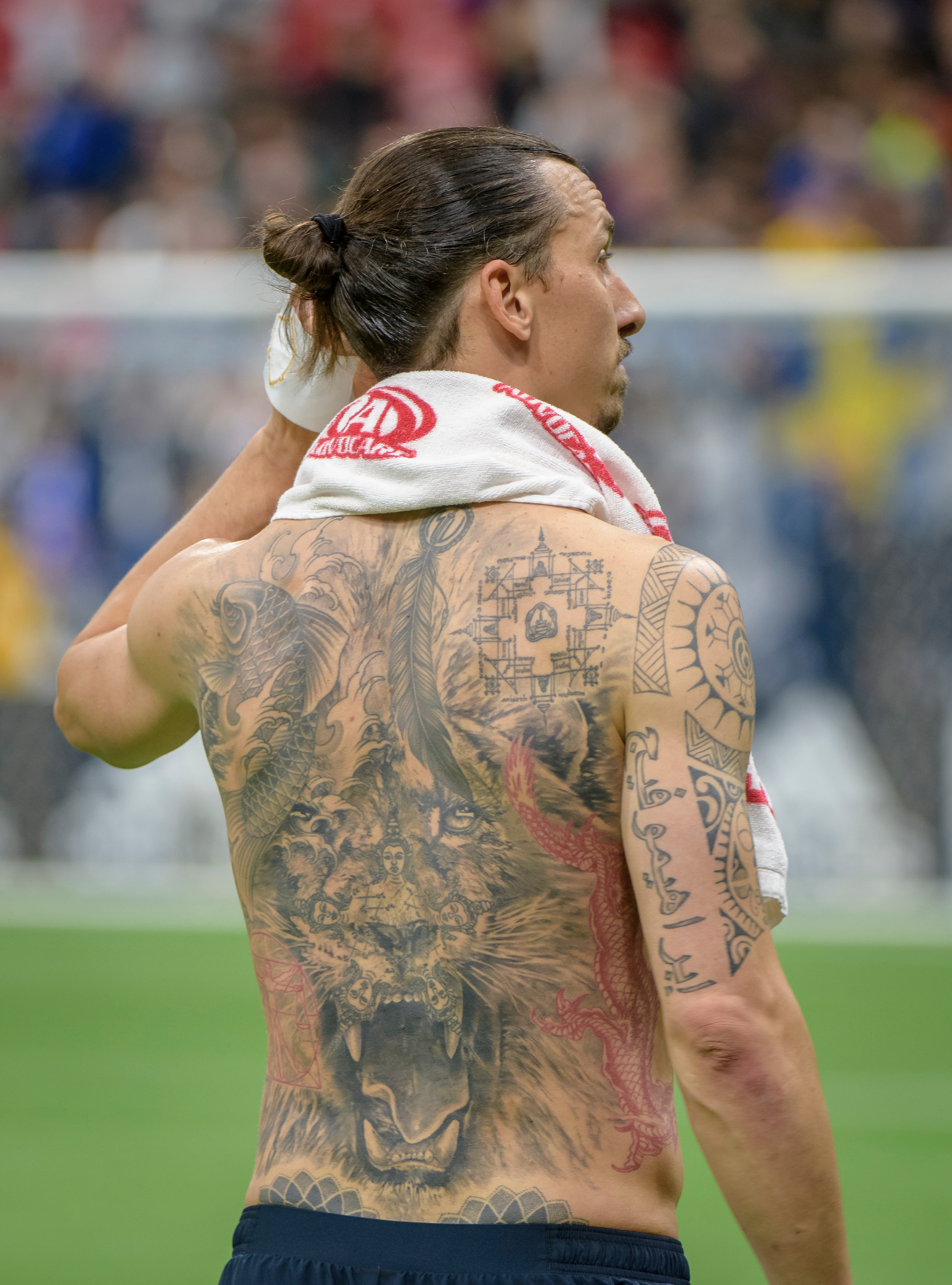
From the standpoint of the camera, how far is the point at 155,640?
2.01 m

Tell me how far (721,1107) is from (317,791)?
57cm

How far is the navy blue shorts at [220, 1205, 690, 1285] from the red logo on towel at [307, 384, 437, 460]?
2.84ft

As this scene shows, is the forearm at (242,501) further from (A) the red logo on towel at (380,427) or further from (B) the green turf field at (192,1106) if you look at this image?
(B) the green turf field at (192,1106)

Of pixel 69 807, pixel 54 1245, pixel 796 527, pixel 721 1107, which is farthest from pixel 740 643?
pixel 69 807

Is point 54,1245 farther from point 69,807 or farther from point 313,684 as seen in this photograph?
point 69,807

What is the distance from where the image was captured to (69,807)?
8938mm

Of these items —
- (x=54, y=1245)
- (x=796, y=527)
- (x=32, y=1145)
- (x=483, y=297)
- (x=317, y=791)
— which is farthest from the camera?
(x=796, y=527)

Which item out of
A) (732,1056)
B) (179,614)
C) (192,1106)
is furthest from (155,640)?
(192,1106)

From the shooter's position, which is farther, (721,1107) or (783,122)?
(783,122)

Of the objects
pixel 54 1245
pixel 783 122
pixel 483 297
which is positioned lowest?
pixel 54 1245

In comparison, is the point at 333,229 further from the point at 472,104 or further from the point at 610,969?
the point at 472,104

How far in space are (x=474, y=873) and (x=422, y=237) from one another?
2.64 feet

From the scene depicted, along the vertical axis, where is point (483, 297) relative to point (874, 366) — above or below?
below

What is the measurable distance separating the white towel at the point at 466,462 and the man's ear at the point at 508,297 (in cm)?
9
